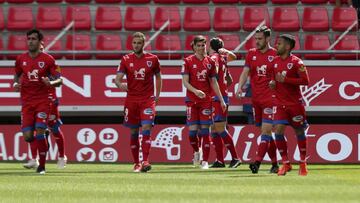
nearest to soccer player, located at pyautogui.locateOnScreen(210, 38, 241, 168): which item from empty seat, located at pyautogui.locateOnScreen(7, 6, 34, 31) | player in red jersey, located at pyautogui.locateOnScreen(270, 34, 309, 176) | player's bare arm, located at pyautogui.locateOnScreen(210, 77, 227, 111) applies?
player's bare arm, located at pyautogui.locateOnScreen(210, 77, 227, 111)

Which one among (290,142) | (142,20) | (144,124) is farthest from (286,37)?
(142,20)

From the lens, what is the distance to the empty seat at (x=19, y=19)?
71.5 feet

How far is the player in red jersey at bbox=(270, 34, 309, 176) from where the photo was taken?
13.1m

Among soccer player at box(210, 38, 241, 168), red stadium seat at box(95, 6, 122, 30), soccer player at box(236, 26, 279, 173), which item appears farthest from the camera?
red stadium seat at box(95, 6, 122, 30)

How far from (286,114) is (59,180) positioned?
3167 mm

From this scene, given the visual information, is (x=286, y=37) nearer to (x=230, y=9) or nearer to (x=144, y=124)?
(x=144, y=124)

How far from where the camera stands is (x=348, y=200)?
30.8ft

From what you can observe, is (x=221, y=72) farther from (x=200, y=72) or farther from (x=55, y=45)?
(x=55, y=45)

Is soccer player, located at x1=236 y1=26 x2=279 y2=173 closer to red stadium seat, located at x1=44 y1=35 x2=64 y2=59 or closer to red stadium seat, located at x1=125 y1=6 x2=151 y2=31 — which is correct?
red stadium seat, located at x1=44 y1=35 x2=64 y2=59

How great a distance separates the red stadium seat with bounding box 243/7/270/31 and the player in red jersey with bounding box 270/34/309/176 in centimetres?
784

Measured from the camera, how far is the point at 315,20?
21.9 meters

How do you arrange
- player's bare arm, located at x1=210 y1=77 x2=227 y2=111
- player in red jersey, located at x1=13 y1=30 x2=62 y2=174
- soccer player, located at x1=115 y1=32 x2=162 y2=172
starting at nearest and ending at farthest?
player in red jersey, located at x1=13 y1=30 x2=62 y2=174
soccer player, located at x1=115 y1=32 x2=162 y2=172
player's bare arm, located at x1=210 y1=77 x2=227 y2=111

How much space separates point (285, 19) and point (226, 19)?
129 centimetres

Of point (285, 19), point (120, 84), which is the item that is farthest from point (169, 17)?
point (120, 84)
